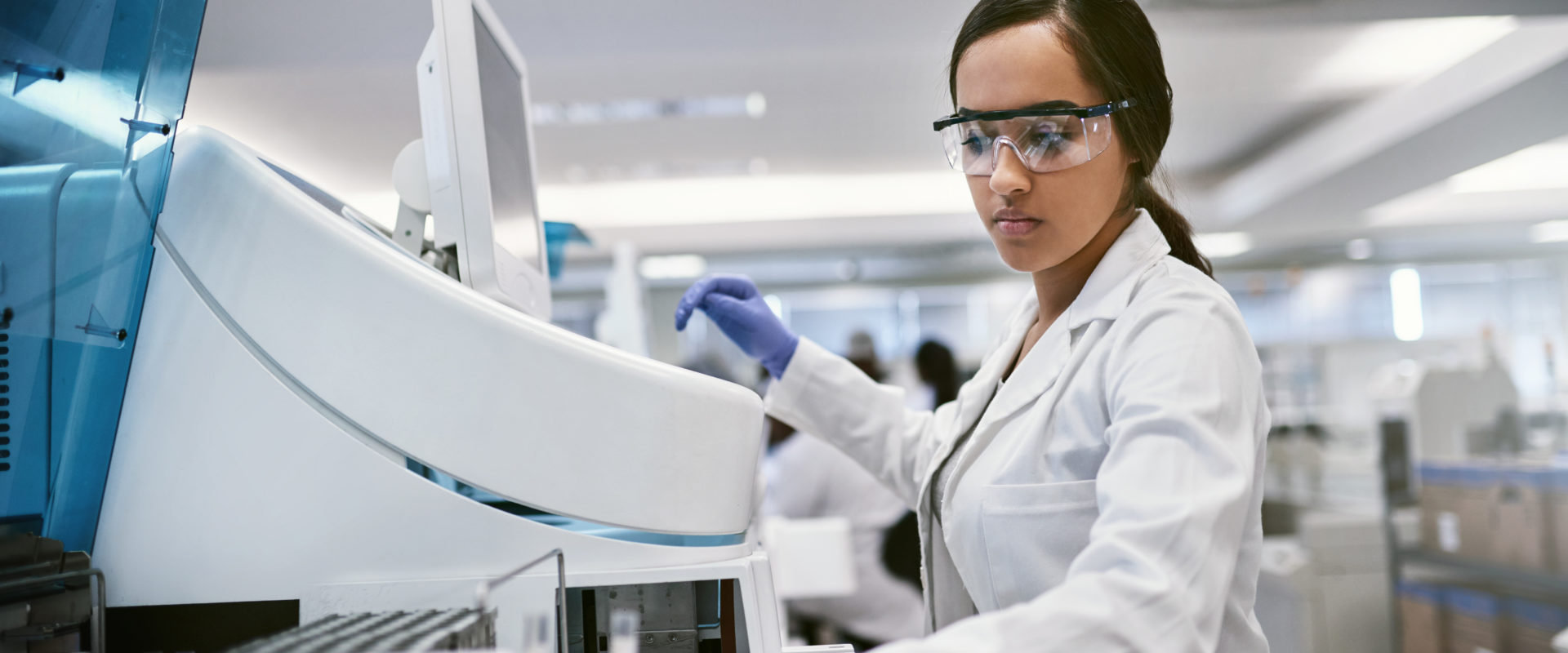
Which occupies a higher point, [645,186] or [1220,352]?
[645,186]

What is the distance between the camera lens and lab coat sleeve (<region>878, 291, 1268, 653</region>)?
1.85 ft

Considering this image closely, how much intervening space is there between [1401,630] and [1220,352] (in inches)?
150

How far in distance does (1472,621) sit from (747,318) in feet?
11.4

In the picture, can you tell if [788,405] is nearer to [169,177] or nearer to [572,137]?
[169,177]

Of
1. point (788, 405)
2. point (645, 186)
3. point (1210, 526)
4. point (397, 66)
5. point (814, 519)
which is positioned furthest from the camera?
point (645, 186)

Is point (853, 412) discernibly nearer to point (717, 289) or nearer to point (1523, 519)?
point (717, 289)

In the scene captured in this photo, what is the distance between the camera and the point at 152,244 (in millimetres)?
735

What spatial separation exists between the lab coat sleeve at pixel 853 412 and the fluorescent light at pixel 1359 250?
767 centimetres

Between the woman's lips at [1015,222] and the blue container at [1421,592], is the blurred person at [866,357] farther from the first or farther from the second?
the woman's lips at [1015,222]

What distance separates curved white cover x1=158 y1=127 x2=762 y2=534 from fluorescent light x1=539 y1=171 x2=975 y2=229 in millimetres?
5410

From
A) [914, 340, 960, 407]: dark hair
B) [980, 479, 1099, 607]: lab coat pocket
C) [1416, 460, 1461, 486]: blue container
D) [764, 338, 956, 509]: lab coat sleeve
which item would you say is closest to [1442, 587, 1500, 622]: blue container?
[1416, 460, 1461, 486]: blue container

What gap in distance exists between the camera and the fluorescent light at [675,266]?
24.7ft

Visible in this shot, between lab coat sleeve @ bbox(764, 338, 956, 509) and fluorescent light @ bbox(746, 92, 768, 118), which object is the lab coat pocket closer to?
lab coat sleeve @ bbox(764, 338, 956, 509)

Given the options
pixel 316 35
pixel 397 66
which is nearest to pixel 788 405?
pixel 316 35
